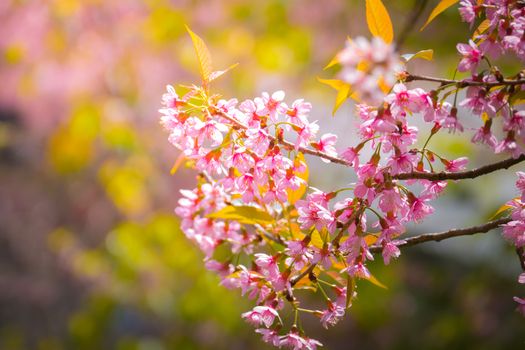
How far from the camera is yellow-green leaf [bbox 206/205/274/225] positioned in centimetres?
59

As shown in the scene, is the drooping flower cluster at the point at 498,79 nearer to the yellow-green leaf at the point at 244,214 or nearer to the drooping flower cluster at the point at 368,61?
the drooping flower cluster at the point at 368,61

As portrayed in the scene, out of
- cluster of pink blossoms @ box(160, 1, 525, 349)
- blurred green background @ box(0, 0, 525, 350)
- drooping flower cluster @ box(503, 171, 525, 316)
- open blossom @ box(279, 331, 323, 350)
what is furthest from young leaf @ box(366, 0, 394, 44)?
blurred green background @ box(0, 0, 525, 350)

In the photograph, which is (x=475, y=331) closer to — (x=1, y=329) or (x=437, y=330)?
(x=437, y=330)

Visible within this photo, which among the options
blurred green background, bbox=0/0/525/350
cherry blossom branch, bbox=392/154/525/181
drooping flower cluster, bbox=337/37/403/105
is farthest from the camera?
blurred green background, bbox=0/0/525/350

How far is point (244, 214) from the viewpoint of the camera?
59 centimetres

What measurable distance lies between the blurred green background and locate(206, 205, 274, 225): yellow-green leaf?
121 centimetres

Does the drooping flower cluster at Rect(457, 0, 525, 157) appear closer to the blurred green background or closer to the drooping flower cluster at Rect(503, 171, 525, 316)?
the drooping flower cluster at Rect(503, 171, 525, 316)

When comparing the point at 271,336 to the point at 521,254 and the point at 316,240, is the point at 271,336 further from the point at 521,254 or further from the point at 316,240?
the point at 521,254

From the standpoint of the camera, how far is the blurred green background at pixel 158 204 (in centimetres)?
229

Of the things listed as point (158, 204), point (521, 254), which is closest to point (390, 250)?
point (521, 254)

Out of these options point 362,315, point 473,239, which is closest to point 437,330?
point 362,315

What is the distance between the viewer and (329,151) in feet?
1.83

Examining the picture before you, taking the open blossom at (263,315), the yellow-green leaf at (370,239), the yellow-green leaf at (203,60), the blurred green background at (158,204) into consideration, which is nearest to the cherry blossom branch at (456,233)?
the yellow-green leaf at (370,239)

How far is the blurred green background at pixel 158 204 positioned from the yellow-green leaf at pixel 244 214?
1213 mm
